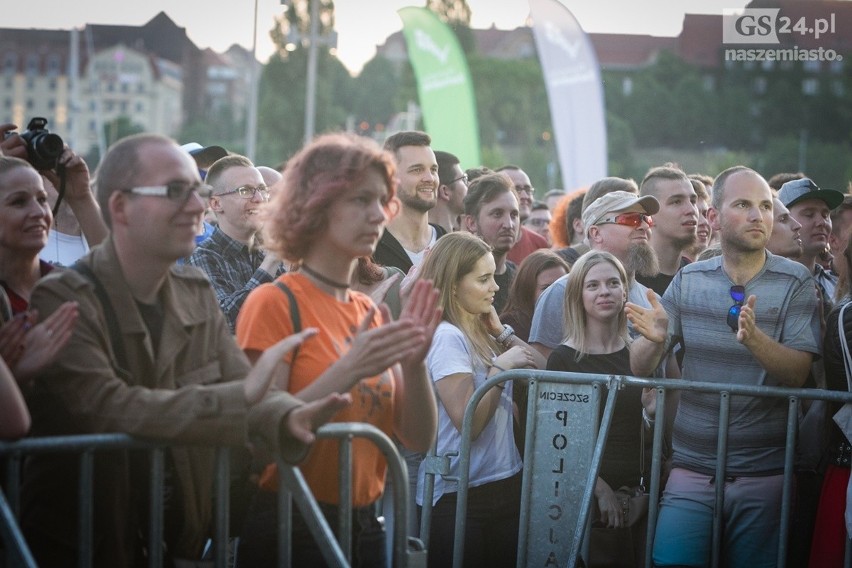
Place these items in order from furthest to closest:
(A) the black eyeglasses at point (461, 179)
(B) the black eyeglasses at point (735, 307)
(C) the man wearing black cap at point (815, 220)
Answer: (A) the black eyeglasses at point (461, 179)
(C) the man wearing black cap at point (815, 220)
(B) the black eyeglasses at point (735, 307)

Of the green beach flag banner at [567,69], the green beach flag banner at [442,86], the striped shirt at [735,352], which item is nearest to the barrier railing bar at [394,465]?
the striped shirt at [735,352]

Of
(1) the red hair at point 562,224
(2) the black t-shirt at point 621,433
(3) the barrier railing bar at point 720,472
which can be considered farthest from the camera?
(1) the red hair at point 562,224

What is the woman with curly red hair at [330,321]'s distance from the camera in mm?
3676

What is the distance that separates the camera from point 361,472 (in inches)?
148

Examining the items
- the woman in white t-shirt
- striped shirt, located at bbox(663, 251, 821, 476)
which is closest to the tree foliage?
the woman in white t-shirt

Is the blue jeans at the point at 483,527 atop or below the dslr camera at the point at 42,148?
below

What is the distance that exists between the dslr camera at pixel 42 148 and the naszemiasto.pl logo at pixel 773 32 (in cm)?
837

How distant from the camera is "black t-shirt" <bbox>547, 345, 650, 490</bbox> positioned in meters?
5.52

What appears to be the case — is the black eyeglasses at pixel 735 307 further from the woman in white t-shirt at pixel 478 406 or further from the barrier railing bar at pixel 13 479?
the barrier railing bar at pixel 13 479

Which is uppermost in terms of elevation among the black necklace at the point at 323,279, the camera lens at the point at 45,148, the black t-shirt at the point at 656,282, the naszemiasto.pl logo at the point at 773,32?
the naszemiasto.pl logo at the point at 773,32

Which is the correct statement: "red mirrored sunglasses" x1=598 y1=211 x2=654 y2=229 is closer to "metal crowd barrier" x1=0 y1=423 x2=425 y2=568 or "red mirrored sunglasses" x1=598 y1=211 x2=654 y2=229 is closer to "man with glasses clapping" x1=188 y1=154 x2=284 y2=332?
"man with glasses clapping" x1=188 y1=154 x2=284 y2=332

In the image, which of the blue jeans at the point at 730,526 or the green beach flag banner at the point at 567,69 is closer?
the blue jeans at the point at 730,526

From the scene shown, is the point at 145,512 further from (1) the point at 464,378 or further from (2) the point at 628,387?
(2) the point at 628,387

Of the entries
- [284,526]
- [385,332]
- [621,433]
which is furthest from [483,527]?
[385,332]
